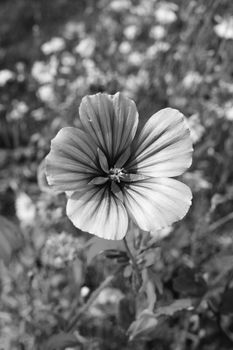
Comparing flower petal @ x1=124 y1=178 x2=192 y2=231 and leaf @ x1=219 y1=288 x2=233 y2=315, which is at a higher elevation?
flower petal @ x1=124 y1=178 x2=192 y2=231

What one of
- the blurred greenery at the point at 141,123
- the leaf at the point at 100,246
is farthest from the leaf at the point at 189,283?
the leaf at the point at 100,246

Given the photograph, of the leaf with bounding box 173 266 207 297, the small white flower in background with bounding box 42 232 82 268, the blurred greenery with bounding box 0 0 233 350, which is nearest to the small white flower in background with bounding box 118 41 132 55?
Result: the blurred greenery with bounding box 0 0 233 350

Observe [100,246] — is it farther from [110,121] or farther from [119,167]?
[110,121]

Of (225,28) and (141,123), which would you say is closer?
(141,123)

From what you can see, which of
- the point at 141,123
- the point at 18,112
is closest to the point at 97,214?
the point at 141,123

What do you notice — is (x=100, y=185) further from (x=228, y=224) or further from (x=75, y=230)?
(x=228, y=224)

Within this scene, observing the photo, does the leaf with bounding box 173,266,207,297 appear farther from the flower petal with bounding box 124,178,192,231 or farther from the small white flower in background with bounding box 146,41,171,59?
the small white flower in background with bounding box 146,41,171,59
